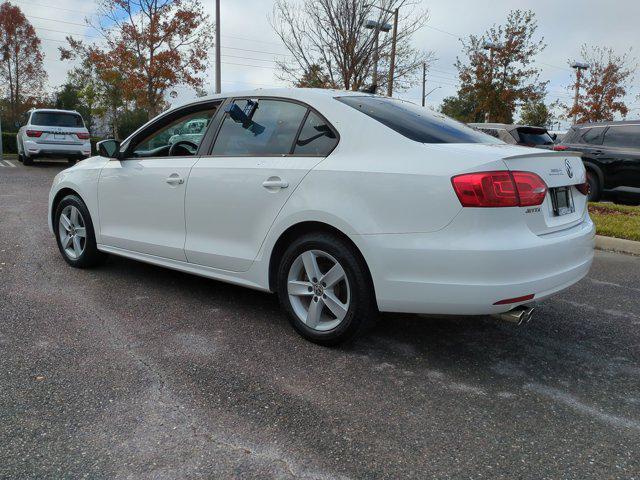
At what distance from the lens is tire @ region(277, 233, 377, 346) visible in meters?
3.30

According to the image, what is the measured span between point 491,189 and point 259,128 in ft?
5.71

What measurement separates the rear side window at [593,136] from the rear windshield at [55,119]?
14.1 meters

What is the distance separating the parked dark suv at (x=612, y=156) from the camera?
10.4 metres

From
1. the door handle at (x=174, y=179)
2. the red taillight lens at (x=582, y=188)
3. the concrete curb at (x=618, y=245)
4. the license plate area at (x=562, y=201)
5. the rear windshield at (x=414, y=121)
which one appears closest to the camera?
the license plate area at (x=562, y=201)

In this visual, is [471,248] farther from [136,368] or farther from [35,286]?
[35,286]

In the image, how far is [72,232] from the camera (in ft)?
17.5

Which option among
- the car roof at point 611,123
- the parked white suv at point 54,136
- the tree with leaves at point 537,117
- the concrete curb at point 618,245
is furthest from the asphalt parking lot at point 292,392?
the tree with leaves at point 537,117

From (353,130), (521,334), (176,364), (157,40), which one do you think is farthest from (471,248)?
(157,40)

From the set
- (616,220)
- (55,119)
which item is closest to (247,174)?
(616,220)

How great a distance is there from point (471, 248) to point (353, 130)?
107 centimetres

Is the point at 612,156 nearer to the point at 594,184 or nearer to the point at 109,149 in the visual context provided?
the point at 594,184

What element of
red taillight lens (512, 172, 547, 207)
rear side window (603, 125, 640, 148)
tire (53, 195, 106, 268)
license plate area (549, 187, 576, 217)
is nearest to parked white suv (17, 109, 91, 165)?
tire (53, 195, 106, 268)

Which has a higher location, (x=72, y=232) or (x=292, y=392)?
(x=72, y=232)

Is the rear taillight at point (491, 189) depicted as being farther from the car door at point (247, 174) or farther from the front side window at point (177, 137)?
the front side window at point (177, 137)
